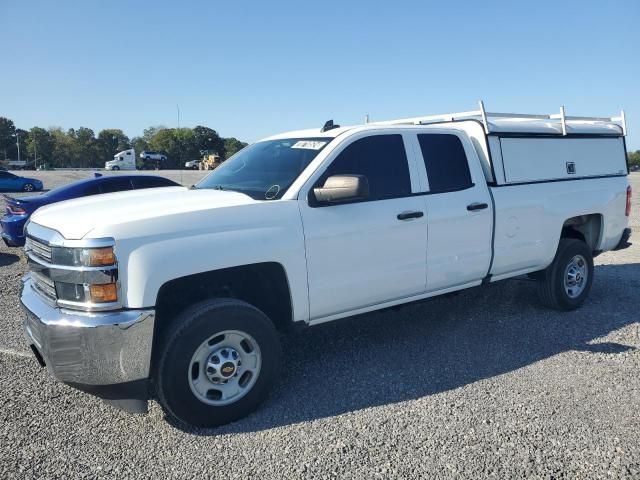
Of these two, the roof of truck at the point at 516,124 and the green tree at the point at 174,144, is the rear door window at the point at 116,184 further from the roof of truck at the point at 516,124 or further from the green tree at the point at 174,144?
the green tree at the point at 174,144

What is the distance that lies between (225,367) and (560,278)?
13.2 feet

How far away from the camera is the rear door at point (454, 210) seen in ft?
14.8

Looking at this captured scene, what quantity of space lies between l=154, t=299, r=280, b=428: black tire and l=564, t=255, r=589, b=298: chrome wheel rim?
388cm

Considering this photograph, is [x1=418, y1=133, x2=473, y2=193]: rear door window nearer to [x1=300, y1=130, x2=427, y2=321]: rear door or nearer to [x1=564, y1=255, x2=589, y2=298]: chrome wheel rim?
[x1=300, y1=130, x2=427, y2=321]: rear door

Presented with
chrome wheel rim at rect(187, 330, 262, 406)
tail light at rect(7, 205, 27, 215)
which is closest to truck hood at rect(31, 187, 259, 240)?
chrome wheel rim at rect(187, 330, 262, 406)

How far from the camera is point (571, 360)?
453cm

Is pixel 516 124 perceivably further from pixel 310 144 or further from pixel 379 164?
pixel 310 144

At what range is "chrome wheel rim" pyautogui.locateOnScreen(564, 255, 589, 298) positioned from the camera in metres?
5.94

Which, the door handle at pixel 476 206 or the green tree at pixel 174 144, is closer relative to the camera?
the door handle at pixel 476 206

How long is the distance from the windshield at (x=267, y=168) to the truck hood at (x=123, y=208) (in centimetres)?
19

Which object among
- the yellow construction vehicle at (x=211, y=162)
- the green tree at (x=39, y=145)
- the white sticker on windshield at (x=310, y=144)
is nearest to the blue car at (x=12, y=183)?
the yellow construction vehicle at (x=211, y=162)

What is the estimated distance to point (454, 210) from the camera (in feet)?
15.1

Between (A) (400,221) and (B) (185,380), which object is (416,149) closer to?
(A) (400,221)

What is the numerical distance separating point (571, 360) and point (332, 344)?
6.88 feet
